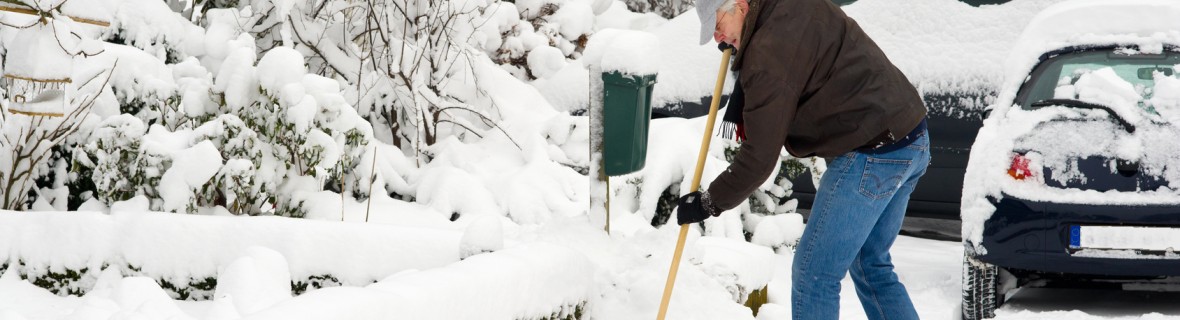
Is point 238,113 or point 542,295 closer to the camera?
point 542,295

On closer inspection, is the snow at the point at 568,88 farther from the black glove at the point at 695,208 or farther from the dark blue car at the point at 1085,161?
the black glove at the point at 695,208

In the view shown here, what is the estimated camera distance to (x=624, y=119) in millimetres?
3975

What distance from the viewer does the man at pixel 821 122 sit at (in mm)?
3160

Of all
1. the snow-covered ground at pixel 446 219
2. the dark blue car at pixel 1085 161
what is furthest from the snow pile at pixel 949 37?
the dark blue car at pixel 1085 161

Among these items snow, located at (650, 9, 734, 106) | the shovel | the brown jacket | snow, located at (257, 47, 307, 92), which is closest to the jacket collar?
the brown jacket

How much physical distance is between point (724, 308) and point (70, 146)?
2.86m

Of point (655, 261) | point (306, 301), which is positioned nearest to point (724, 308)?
point (655, 261)

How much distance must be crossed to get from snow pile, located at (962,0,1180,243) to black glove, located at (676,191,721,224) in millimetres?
1938

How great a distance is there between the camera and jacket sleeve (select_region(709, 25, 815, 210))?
10.3ft

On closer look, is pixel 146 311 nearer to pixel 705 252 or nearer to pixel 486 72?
pixel 705 252

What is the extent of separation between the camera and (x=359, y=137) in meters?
5.57

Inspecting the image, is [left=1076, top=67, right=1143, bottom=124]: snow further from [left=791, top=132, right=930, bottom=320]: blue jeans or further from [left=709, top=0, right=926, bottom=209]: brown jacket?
[left=709, top=0, right=926, bottom=209]: brown jacket

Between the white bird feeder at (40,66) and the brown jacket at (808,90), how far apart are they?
86.9 inches

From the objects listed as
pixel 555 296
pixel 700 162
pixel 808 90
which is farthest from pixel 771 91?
pixel 555 296
